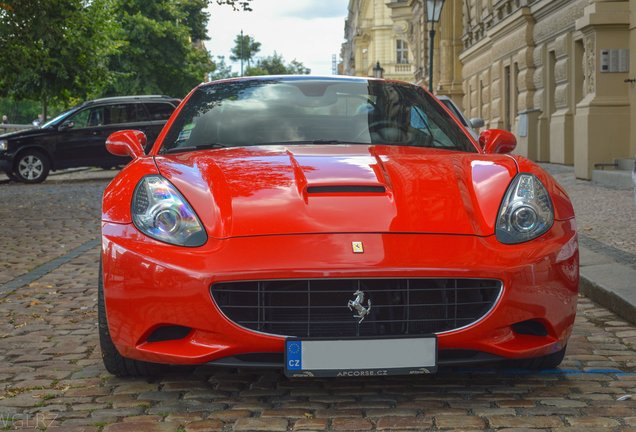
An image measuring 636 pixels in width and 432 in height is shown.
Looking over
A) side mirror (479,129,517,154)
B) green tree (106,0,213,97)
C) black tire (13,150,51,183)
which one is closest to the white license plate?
side mirror (479,129,517,154)

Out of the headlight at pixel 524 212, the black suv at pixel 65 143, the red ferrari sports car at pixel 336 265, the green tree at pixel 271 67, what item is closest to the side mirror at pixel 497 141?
the red ferrari sports car at pixel 336 265

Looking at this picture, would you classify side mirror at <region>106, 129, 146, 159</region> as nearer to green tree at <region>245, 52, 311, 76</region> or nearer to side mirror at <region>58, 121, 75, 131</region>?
side mirror at <region>58, 121, 75, 131</region>

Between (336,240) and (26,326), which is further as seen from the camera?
(26,326)

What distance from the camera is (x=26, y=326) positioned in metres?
5.88

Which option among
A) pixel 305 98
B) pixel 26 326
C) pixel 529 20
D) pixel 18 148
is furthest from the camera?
pixel 529 20

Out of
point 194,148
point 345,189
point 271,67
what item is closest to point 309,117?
point 194,148

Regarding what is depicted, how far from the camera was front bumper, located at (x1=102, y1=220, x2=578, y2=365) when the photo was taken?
3.82 metres

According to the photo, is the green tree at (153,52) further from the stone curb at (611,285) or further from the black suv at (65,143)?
the stone curb at (611,285)

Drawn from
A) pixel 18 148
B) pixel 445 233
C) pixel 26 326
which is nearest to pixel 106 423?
pixel 445 233

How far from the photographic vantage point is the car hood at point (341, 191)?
4027mm

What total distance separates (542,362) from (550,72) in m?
19.7

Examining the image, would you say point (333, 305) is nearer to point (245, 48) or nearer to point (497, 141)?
point (497, 141)

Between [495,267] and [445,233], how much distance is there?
24cm

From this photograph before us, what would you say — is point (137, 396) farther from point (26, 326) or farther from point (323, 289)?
point (26, 326)
